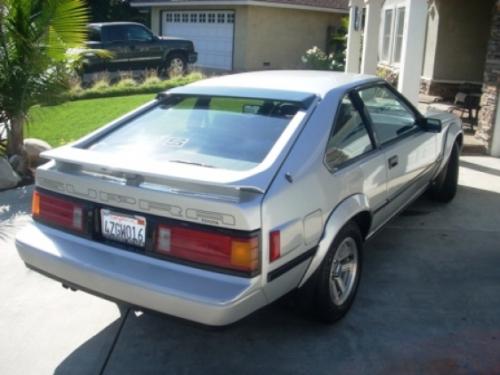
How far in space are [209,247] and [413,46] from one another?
6304 mm

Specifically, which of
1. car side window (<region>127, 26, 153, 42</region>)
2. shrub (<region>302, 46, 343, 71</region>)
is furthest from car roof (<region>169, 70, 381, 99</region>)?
car side window (<region>127, 26, 153, 42</region>)

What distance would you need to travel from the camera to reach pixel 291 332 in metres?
3.58

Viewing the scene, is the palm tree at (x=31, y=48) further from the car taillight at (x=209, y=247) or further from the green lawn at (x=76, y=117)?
the car taillight at (x=209, y=247)

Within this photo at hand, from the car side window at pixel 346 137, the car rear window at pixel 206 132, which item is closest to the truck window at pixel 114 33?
the car rear window at pixel 206 132

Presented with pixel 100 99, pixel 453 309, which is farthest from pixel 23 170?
pixel 100 99

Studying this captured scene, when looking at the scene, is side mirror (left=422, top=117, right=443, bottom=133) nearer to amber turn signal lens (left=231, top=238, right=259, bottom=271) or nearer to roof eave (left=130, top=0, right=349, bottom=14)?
amber turn signal lens (left=231, top=238, right=259, bottom=271)

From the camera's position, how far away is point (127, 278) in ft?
9.52

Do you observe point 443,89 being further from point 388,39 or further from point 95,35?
point 95,35

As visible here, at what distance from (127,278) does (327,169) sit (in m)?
1.32

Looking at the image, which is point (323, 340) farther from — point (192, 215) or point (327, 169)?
point (192, 215)

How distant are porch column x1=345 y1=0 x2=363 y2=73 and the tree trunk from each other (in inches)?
272

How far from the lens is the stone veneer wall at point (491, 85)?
8289mm

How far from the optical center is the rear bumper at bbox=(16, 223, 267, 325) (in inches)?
107

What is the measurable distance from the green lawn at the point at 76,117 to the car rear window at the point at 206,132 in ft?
13.4
